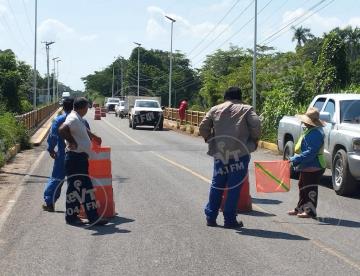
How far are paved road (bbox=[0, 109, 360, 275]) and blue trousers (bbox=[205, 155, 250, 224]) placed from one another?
25 cm

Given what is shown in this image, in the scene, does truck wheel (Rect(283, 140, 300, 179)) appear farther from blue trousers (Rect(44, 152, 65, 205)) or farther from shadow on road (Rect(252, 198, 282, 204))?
blue trousers (Rect(44, 152, 65, 205))

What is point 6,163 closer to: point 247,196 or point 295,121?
point 295,121

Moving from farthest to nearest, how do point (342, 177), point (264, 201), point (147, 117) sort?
point (147, 117)
point (342, 177)
point (264, 201)

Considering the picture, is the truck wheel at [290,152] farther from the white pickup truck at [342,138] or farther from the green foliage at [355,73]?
the green foliage at [355,73]

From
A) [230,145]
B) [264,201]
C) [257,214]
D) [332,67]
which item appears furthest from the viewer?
[332,67]

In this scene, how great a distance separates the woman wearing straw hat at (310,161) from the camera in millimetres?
8797

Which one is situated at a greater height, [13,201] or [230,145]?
[230,145]

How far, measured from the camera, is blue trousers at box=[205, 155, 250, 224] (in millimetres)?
8078

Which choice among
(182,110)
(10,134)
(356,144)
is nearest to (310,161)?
(356,144)

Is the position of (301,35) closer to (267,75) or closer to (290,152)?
(267,75)

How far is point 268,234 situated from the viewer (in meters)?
7.77

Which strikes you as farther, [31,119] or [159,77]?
[159,77]

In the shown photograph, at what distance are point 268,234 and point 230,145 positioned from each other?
3.99 feet

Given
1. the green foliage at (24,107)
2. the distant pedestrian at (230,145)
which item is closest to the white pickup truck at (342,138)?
the distant pedestrian at (230,145)
